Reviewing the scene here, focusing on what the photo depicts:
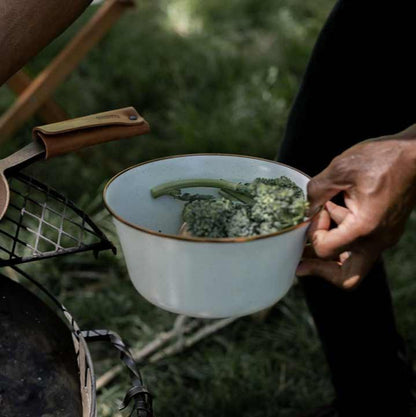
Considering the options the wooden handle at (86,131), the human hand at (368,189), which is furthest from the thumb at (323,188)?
the wooden handle at (86,131)

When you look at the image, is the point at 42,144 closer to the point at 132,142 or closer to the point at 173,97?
the point at 132,142

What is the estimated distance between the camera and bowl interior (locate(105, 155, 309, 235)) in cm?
105

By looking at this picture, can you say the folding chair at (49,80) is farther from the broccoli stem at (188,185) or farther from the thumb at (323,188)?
the thumb at (323,188)

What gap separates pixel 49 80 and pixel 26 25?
1.66 meters

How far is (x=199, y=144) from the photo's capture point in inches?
120

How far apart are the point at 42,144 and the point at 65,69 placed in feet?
5.92

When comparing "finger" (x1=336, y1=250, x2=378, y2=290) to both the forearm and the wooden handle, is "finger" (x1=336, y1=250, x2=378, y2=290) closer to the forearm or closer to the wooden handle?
the wooden handle

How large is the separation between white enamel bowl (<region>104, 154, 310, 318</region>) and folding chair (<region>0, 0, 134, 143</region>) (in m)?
1.78

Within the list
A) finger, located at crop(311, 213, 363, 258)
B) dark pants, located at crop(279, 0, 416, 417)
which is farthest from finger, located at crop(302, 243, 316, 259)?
dark pants, located at crop(279, 0, 416, 417)

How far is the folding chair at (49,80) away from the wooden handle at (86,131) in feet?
5.65

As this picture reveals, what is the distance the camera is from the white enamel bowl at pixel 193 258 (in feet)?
2.96

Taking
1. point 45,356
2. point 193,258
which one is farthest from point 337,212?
point 45,356

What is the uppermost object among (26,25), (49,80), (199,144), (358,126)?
(26,25)

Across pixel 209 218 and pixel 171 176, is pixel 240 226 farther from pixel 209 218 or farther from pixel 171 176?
pixel 171 176
